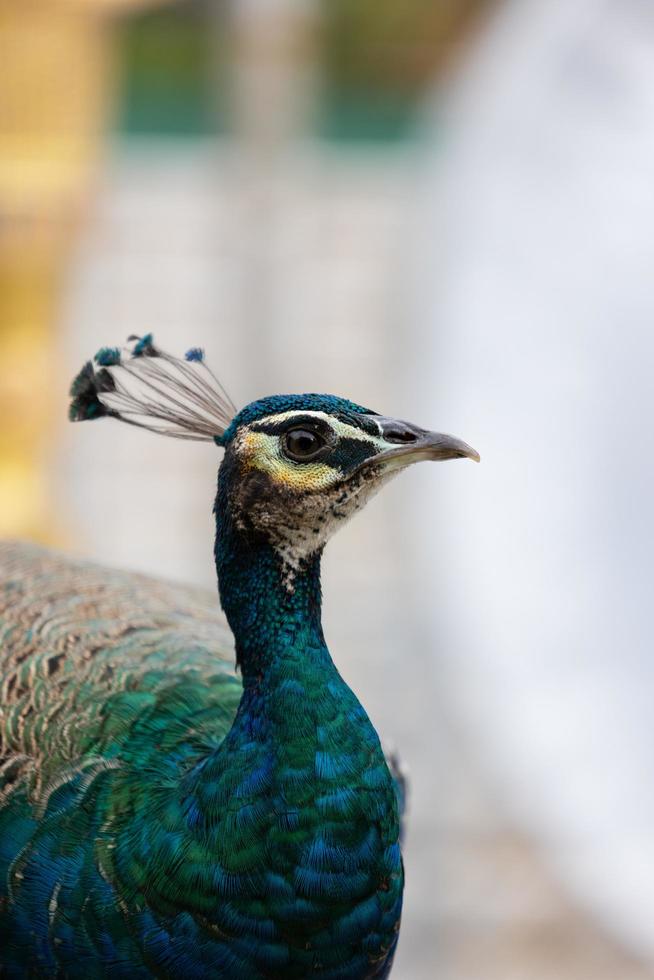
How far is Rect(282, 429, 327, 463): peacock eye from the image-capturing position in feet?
2.81

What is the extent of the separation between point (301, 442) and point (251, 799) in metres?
0.20

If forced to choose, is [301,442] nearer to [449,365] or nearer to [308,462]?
[308,462]

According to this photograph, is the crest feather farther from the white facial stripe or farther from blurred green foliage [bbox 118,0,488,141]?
blurred green foliage [bbox 118,0,488,141]

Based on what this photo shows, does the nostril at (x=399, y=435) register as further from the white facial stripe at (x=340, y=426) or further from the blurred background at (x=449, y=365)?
the blurred background at (x=449, y=365)

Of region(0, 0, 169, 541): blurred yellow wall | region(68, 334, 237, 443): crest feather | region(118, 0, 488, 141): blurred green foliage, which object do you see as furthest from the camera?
region(118, 0, 488, 141): blurred green foliage

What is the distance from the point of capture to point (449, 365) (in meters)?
2.27

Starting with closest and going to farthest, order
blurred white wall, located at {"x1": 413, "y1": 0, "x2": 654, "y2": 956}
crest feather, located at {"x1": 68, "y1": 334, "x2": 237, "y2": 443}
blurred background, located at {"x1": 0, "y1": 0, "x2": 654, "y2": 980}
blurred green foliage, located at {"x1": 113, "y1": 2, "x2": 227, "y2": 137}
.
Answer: crest feather, located at {"x1": 68, "y1": 334, "x2": 237, "y2": 443} → blurred background, located at {"x1": 0, "y1": 0, "x2": 654, "y2": 980} → blurred white wall, located at {"x1": 413, "y1": 0, "x2": 654, "y2": 956} → blurred green foliage, located at {"x1": 113, "y1": 2, "x2": 227, "y2": 137}

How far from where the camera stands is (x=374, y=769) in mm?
858

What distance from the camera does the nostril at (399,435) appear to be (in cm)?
85

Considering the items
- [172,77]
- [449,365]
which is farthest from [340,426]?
[172,77]

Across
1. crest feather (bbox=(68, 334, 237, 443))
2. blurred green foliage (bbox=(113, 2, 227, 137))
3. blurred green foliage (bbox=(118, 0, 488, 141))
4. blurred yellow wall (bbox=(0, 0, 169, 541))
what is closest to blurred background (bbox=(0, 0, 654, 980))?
blurred yellow wall (bbox=(0, 0, 169, 541))

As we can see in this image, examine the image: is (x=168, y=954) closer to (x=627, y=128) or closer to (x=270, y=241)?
(x=627, y=128)

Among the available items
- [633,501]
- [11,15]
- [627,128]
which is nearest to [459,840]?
[633,501]

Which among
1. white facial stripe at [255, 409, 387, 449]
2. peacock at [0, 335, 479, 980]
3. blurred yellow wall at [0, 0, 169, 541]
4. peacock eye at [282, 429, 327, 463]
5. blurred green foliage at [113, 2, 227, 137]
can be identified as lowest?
peacock at [0, 335, 479, 980]
